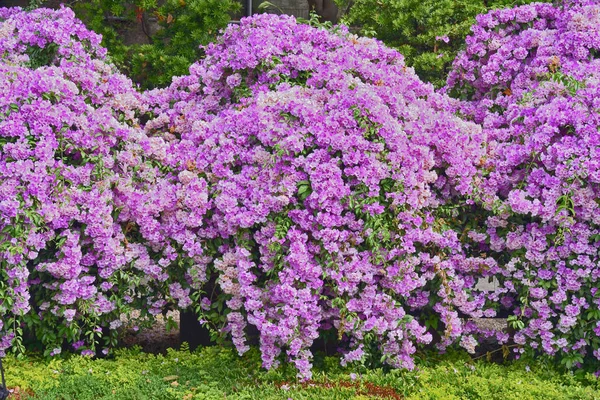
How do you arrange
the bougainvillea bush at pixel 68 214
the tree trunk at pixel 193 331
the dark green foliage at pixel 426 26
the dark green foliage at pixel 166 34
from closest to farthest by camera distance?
the bougainvillea bush at pixel 68 214 → the tree trunk at pixel 193 331 → the dark green foliage at pixel 426 26 → the dark green foliage at pixel 166 34

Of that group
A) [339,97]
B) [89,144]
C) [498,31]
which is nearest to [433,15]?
[498,31]

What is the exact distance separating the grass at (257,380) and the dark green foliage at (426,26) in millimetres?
3291

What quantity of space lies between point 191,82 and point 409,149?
1.64 metres

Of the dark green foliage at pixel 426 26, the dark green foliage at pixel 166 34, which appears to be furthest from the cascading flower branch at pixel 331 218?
the dark green foliage at pixel 166 34

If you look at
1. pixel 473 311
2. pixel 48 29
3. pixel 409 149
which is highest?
pixel 48 29

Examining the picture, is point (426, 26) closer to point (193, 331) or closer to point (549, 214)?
point (549, 214)

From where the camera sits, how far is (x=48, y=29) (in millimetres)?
4797

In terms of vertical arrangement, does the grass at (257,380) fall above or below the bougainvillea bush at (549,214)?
below

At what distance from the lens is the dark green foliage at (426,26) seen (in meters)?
6.96

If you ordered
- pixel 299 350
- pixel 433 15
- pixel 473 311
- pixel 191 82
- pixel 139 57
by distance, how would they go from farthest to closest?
1. pixel 139 57
2. pixel 433 15
3. pixel 191 82
4. pixel 473 311
5. pixel 299 350

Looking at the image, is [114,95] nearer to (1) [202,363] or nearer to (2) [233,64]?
(2) [233,64]

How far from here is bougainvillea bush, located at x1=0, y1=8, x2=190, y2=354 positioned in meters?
3.81

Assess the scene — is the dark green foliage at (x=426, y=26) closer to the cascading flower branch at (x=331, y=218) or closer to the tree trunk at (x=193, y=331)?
the cascading flower branch at (x=331, y=218)

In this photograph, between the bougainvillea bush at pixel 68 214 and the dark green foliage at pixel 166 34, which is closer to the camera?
the bougainvillea bush at pixel 68 214
